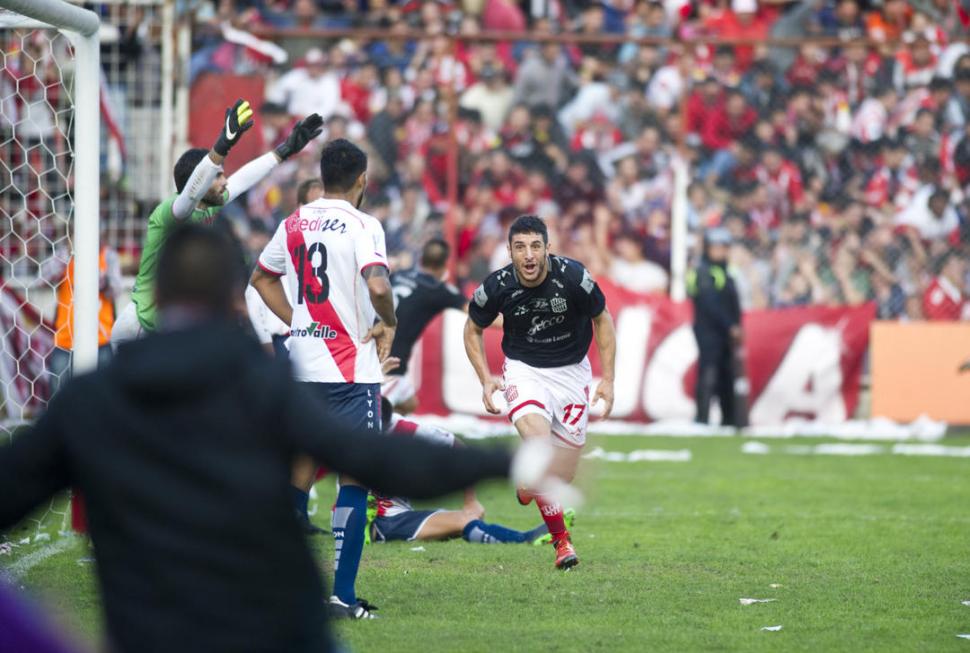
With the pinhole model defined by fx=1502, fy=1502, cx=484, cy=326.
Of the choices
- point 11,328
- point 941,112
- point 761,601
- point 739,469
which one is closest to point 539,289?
point 761,601

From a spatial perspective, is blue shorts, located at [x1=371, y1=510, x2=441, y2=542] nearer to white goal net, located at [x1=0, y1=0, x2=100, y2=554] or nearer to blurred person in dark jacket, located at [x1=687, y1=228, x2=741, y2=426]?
white goal net, located at [x1=0, y1=0, x2=100, y2=554]

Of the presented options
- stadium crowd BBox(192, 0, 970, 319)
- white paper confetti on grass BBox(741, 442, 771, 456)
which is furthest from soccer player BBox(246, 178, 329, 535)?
stadium crowd BBox(192, 0, 970, 319)

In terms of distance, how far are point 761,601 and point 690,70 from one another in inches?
466

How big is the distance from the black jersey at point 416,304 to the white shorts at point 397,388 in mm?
88

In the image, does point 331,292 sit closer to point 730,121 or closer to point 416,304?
point 416,304

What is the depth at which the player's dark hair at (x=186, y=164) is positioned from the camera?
8.81 metres

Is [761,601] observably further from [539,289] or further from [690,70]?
[690,70]

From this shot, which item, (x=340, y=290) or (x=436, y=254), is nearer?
(x=340, y=290)

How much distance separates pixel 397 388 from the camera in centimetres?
1159

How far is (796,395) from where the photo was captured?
18.2 metres

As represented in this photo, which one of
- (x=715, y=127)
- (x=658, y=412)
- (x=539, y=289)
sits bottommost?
(x=658, y=412)

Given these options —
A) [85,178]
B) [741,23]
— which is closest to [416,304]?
[85,178]

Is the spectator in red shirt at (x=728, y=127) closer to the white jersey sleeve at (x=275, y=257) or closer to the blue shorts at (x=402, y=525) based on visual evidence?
the blue shorts at (x=402, y=525)

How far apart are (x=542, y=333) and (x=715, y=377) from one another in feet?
28.9
